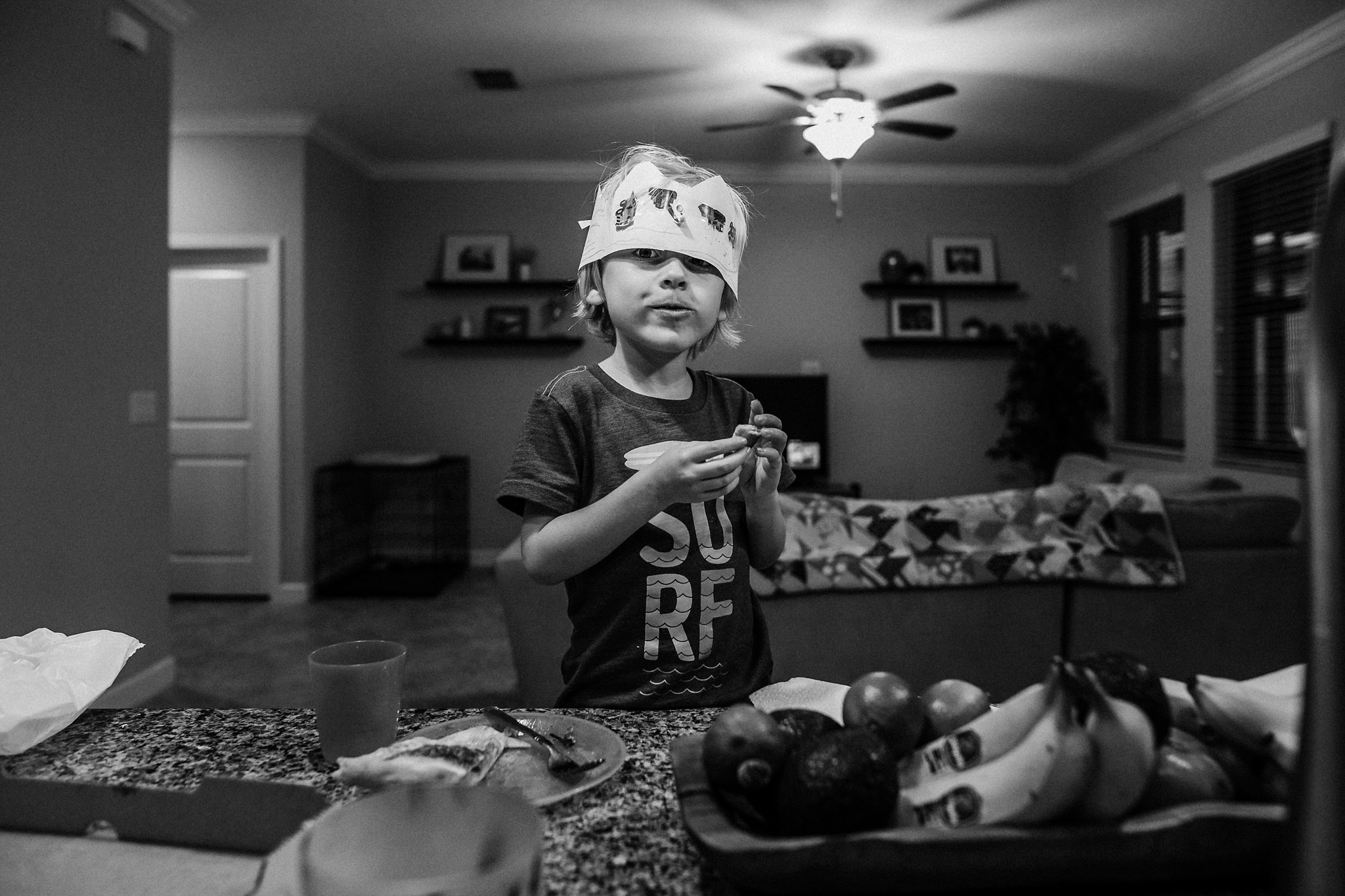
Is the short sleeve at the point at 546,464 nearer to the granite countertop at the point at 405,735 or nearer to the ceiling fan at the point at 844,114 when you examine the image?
the granite countertop at the point at 405,735

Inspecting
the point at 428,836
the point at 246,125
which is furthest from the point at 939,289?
the point at 428,836

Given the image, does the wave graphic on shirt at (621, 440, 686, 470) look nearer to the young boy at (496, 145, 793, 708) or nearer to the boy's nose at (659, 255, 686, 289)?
the young boy at (496, 145, 793, 708)

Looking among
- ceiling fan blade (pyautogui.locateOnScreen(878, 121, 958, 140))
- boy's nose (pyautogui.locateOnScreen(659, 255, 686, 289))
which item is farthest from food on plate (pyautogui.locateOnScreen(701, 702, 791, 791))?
ceiling fan blade (pyautogui.locateOnScreen(878, 121, 958, 140))

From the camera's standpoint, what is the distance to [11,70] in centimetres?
267

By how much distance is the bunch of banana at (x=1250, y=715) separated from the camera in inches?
21.0

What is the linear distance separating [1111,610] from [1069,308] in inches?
168

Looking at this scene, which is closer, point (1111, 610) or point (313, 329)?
point (1111, 610)

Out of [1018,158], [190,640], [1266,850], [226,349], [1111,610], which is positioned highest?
[1018,158]

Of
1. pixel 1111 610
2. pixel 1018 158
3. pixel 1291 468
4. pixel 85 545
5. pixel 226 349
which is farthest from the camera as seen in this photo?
pixel 1018 158

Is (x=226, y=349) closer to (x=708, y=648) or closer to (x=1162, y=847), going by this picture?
(x=708, y=648)

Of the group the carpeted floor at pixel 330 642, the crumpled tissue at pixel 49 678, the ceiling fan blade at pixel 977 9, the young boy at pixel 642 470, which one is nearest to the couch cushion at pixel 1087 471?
the ceiling fan blade at pixel 977 9

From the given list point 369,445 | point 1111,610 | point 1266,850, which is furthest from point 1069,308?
point 1266,850

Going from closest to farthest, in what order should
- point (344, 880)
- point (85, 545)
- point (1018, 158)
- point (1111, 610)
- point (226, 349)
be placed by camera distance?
1. point (344, 880)
2. point (1111, 610)
3. point (85, 545)
4. point (226, 349)
5. point (1018, 158)

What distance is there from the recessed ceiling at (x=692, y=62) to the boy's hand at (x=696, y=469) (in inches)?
130
